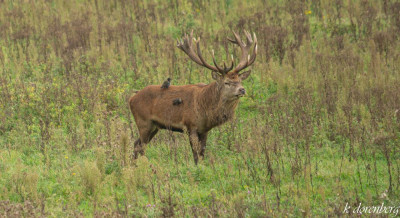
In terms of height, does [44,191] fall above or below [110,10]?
below

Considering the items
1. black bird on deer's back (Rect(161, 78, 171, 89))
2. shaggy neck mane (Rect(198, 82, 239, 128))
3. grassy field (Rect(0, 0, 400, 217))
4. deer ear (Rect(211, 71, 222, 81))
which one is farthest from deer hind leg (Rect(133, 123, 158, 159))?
deer ear (Rect(211, 71, 222, 81))

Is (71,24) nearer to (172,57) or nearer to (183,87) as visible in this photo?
(172,57)

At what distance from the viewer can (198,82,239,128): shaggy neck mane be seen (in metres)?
9.41

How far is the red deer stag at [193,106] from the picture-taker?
938 centimetres

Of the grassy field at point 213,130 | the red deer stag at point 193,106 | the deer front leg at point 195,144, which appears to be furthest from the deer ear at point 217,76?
the grassy field at point 213,130

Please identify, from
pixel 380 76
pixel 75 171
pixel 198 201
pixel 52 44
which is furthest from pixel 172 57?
pixel 198 201

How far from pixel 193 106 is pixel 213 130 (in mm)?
1588

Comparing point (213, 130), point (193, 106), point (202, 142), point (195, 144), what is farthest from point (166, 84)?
point (213, 130)

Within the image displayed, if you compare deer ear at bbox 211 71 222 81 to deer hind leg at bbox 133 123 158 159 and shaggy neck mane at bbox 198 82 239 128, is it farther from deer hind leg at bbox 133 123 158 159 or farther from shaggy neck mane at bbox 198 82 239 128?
deer hind leg at bbox 133 123 158 159

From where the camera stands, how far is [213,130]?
10984 mm

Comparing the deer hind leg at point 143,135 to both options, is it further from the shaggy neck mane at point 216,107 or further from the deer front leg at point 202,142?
the shaggy neck mane at point 216,107

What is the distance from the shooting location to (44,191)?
812 cm

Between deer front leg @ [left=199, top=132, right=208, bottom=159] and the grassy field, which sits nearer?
the grassy field

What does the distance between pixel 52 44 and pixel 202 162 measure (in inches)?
314
